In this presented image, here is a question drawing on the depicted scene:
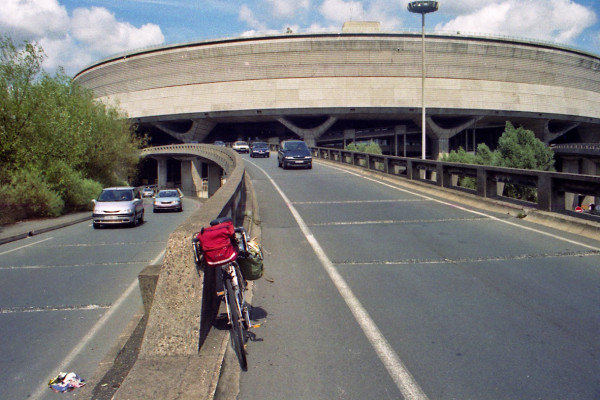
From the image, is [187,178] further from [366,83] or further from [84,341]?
[84,341]

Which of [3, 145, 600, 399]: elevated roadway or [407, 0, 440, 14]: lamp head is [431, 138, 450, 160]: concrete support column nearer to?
[407, 0, 440, 14]: lamp head

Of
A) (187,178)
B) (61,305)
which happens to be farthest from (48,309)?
(187,178)

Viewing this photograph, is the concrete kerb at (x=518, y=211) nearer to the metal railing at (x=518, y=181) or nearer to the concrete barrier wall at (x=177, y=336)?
the metal railing at (x=518, y=181)

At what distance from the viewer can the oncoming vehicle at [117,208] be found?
23.3 m

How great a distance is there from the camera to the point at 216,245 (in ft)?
16.7

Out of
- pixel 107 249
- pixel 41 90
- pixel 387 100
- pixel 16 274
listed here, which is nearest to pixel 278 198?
pixel 107 249

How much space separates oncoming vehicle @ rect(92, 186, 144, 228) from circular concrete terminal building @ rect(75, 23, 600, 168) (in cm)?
6199

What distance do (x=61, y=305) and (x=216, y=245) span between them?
18.2ft

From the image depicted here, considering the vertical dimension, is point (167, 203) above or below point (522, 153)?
below

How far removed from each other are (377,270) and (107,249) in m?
10.6

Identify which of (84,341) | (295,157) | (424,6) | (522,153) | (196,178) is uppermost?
(424,6)

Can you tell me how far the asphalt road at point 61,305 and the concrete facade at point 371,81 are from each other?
70221 mm

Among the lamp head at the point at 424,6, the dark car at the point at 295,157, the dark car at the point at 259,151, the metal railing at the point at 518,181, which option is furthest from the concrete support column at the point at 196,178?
the metal railing at the point at 518,181

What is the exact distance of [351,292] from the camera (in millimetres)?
7492
